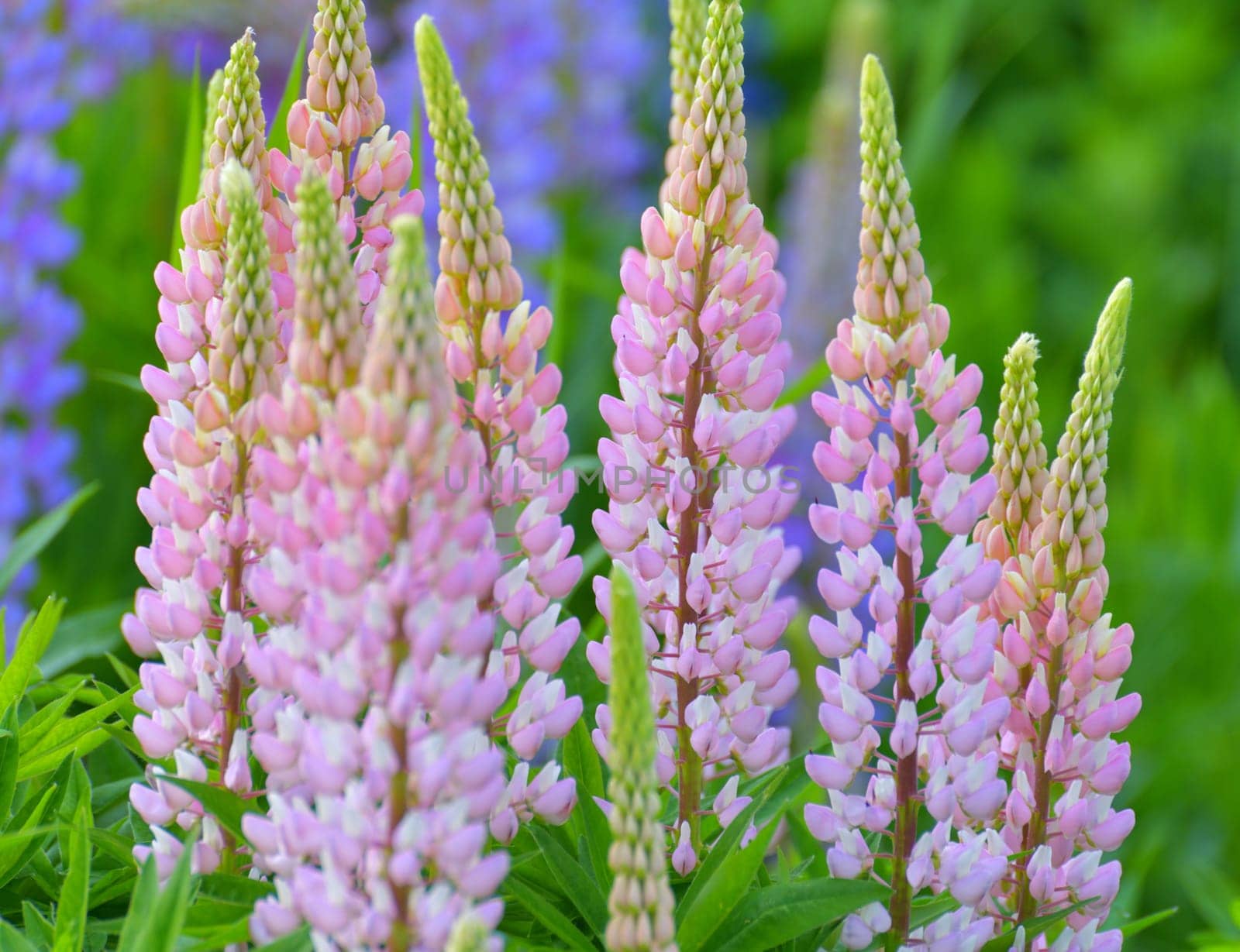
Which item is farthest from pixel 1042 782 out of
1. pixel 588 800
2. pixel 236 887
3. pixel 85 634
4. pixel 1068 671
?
pixel 85 634

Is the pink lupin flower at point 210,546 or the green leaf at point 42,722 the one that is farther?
the green leaf at point 42,722

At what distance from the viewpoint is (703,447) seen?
451 millimetres

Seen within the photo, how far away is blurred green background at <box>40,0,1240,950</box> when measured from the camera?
1290mm

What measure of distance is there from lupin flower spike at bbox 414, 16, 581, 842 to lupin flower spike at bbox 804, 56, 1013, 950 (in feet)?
0.26

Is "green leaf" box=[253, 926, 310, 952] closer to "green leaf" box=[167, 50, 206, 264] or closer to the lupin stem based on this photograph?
the lupin stem

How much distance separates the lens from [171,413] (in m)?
0.43

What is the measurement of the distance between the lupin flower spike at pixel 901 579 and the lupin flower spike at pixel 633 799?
81mm

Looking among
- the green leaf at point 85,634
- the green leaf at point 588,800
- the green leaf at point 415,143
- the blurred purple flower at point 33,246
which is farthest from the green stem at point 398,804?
the blurred purple flower at point 33,246

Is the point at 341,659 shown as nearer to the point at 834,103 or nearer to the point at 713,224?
the point at 713,224

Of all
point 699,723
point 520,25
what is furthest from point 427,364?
point 520,25

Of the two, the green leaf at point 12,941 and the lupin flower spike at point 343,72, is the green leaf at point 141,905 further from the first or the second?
the lupin flower spike at point 343,72

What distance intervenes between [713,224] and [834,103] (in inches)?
38.4

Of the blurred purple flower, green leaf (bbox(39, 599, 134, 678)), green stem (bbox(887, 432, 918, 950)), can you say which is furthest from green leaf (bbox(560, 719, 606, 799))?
the blurred purple flower

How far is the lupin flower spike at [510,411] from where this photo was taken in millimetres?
409
